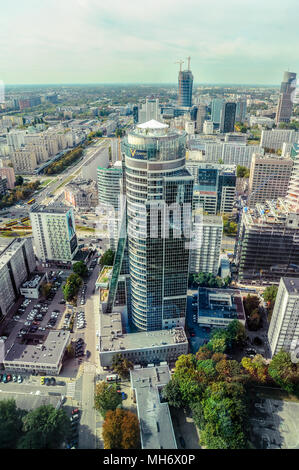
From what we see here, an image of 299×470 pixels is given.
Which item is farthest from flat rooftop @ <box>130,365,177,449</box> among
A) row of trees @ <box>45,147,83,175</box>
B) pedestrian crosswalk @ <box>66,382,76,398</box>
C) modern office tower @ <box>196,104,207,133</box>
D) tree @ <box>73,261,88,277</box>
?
modern office tower @ <box>196,104,207,133</box>

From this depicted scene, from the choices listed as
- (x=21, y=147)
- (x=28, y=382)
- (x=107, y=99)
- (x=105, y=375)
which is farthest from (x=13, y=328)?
(x=107, y=99)

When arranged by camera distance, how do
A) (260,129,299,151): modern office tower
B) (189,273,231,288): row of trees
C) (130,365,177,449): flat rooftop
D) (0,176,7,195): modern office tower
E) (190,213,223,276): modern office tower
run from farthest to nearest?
(260,129,299,151): modern office tower
(0,176,7,195): modern office tower
(189,273,231,288): row of trees
(190,213,223,276): modern office tower
(130,365,177,449): flat rooftop

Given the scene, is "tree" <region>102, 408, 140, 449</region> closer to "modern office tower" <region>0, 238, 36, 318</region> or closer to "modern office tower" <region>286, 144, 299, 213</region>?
"modern office tower" <region>0, 238, 36, 318</region>

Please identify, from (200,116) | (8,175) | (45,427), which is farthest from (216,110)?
(45,427)

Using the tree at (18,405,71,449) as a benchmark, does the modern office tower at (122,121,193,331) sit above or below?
above

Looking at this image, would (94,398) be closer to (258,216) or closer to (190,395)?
(190,395)

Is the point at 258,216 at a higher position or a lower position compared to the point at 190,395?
higher
